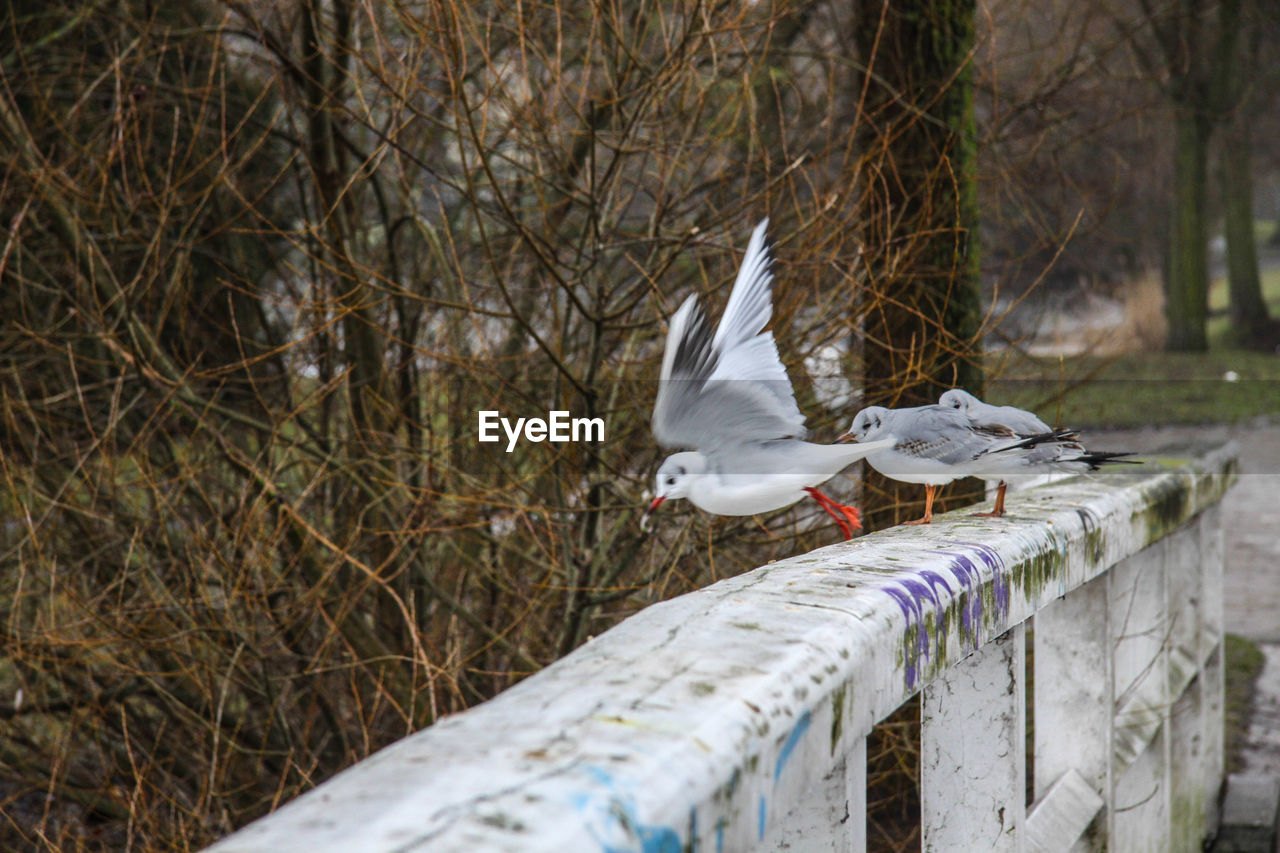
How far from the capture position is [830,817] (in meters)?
0.80

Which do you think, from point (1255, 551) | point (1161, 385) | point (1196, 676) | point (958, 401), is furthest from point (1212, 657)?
point (1255, 551)

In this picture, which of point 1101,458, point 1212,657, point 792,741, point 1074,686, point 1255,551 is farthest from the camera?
point 1255,551

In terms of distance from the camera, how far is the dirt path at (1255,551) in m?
3.90

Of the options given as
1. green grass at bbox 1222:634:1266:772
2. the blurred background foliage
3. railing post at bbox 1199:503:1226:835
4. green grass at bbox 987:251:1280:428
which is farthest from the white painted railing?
green grass at bbox 1222:634:1266:772

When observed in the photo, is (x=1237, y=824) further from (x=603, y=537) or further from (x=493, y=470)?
(x=493, y=470)

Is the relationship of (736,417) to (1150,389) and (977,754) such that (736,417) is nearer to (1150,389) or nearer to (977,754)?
(977,754)

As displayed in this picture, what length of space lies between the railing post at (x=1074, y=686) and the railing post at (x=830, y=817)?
0.87 m

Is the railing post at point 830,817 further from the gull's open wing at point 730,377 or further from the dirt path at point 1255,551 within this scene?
the dirt path at point 1255,551

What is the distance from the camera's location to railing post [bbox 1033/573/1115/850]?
1.59m

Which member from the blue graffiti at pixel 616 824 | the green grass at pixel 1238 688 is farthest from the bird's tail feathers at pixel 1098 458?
the green grass at pixel 1238 688

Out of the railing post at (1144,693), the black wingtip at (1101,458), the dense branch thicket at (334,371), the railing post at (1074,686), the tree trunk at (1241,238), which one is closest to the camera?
A: the black wingtip at (1101,458)

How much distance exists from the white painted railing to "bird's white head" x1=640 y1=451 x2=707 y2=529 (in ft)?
0.29

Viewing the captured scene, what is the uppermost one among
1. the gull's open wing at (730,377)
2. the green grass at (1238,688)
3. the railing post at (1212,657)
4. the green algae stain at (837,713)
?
the gull's open wing at (730,377)

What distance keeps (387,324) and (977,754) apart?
2394 millimetres
